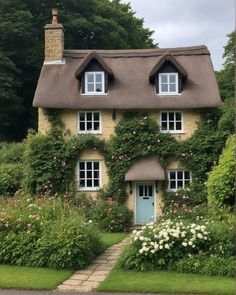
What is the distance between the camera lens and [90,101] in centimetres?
2444

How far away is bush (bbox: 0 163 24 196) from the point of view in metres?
25.6

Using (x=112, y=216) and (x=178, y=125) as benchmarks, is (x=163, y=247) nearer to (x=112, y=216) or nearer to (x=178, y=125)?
(x=112, y=216)

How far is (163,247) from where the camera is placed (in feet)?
43.7

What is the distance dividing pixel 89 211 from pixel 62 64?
854 centimetres

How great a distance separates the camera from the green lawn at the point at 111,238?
57.6 ft

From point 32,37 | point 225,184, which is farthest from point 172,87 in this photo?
point 32,37

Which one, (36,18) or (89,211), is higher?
(36,18)

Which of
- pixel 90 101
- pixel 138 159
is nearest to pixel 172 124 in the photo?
pixel 138 159

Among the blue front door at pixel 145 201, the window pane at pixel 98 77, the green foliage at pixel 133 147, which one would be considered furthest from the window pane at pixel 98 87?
→ the blue front door at pixel 145 201

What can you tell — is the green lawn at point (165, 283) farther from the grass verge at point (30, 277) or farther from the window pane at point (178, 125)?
the window pane at point (178, 125)

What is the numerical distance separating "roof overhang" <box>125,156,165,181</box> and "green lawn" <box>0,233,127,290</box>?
10.4 m

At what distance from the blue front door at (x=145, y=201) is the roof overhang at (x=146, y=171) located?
3.02 ft

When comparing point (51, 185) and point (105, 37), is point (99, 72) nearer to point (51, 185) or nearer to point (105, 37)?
point (51, 185)

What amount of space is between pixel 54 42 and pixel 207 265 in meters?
17.1
